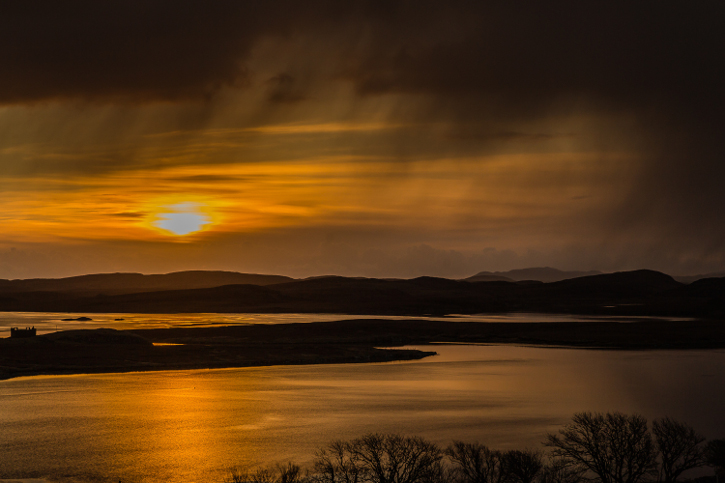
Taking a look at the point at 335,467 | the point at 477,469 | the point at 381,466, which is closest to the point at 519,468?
the point at 477,469

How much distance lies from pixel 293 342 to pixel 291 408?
4262cm

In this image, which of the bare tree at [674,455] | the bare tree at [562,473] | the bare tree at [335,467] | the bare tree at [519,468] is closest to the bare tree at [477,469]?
the bare tree at [519,468]

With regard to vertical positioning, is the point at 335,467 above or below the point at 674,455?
below

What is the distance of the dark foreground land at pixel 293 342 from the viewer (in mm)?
61850

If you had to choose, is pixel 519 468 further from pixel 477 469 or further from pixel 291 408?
pixel 291 408

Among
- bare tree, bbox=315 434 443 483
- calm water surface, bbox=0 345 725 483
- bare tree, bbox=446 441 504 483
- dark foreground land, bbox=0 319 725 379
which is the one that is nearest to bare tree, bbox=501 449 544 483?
bare tree, bbox=446 441 504 483

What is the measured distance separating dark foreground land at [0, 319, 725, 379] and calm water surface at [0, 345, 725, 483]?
Answer: 4.55 meters

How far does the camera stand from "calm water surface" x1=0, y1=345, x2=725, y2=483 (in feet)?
95.9

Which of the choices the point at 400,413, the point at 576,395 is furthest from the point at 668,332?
the point at 400,413

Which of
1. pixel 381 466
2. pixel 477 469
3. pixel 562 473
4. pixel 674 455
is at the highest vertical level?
pixel 477 469

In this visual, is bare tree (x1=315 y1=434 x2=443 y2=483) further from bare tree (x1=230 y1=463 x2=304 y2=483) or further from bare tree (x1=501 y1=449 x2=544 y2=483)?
bare tree (x1=501 y1=449 x2=544 y2=483)

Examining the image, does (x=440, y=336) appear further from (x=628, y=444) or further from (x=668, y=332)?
(x=628, y=444)

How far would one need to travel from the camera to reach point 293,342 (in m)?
82.9

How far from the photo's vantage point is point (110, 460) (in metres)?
28.3
